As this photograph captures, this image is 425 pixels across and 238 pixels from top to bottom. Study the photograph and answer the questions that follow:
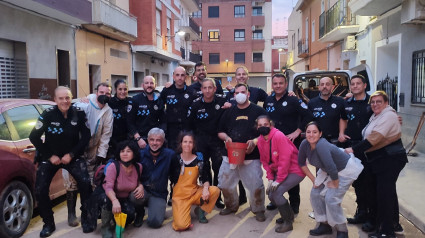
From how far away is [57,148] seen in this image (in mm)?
4684

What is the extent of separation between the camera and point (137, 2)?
20.5 metres

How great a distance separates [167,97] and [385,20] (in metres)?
8.89

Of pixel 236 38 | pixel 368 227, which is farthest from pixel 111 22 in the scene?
pixel 236 38

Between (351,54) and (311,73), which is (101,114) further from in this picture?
(351,54)

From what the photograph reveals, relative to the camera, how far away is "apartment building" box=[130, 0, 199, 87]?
20.6m

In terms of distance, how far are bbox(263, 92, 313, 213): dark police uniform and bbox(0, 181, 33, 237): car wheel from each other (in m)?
3.41

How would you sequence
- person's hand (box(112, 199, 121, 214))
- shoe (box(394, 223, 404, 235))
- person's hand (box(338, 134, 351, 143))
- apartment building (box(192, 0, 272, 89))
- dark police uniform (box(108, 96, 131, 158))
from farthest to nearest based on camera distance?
apartment building (box(192, 0, 272, 89)), dark police uniform (box(108, 96, 131, 158)), person's hand (box(338, 134, 351, 143)), shoe (box(394, 223, 404, 235)), person's hand (box(112, 199, 121, 214))

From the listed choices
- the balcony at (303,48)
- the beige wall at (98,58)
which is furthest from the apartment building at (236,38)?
the beige wall at (98,58)

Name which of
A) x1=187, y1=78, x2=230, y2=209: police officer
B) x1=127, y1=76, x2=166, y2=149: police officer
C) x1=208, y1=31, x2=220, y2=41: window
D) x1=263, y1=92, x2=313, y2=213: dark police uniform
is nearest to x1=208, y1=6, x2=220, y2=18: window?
x1=208, y1=31, x2=220, y2=41: window

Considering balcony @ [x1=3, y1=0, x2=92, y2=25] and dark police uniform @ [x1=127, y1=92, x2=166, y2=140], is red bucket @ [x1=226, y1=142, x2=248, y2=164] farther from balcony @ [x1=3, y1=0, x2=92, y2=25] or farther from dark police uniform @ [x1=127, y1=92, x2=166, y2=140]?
balcony @ [x1=3, y1=0, x2=92, y2=25]

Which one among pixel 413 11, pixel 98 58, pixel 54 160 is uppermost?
pixel 413 11

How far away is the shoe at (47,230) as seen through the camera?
455 centimetres

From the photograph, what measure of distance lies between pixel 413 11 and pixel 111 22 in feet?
35.9

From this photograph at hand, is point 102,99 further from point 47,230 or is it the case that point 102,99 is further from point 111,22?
point 111,22
